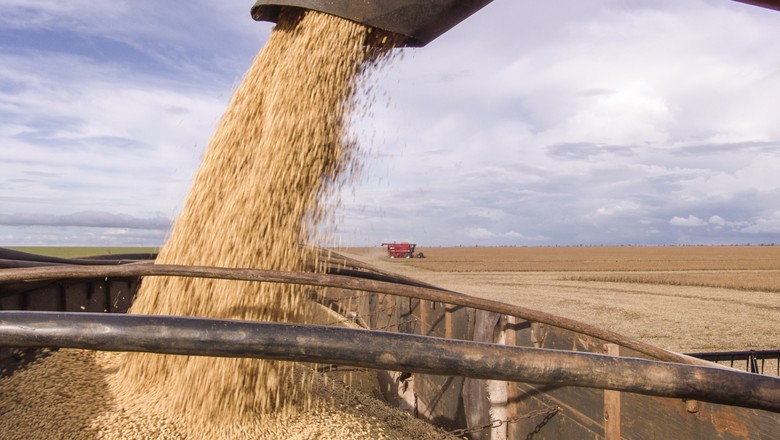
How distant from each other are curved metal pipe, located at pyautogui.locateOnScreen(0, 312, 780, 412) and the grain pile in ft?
5.97

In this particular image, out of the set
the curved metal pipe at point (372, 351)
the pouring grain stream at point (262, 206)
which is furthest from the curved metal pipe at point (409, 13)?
the curved metal pipe at point (372, 351)

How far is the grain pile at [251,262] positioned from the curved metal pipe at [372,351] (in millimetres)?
1818

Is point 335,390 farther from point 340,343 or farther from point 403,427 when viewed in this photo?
point 340,343

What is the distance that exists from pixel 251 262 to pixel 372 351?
2103 mm

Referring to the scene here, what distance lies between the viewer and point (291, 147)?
286 cm

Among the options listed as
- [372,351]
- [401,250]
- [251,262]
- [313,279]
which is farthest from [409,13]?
[401,250]

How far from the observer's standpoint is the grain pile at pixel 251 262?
8.60 ft

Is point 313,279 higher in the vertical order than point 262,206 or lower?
lower

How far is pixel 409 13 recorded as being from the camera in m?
2.22

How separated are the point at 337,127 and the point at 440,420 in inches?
86.5

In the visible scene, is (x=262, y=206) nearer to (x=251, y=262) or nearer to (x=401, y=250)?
(x=251, y=262)

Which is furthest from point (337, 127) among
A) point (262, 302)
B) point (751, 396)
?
point (751, 396)

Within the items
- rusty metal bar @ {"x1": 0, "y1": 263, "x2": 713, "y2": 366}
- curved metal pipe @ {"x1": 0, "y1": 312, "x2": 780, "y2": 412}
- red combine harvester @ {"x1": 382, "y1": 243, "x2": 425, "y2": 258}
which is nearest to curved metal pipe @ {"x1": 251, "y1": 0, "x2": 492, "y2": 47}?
rusty metal bar @ {"x1": 0, "y1": 263, "x2": 713, "y2": 366}

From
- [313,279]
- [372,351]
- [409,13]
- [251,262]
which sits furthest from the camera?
[251,262]
